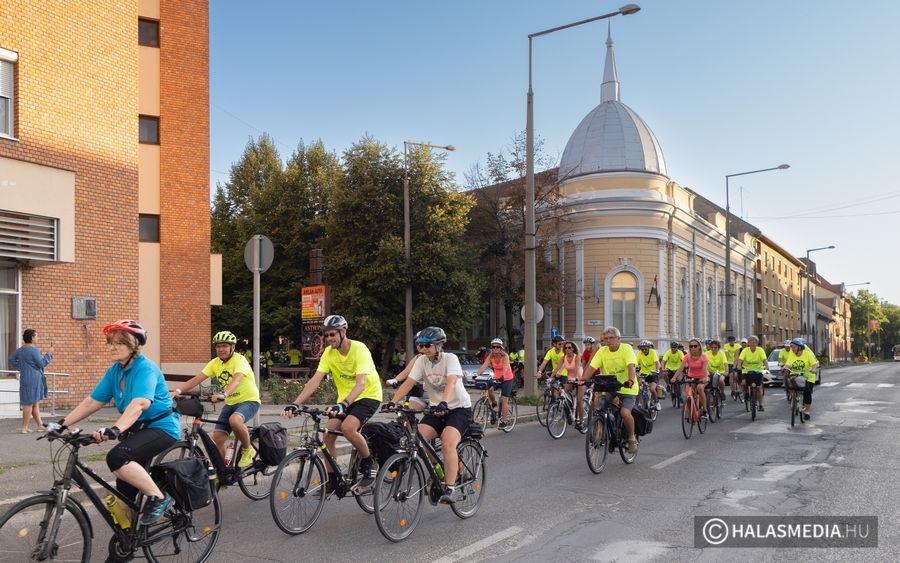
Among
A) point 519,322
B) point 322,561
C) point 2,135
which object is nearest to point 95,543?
point 322,561

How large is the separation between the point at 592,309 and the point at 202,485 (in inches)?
1511

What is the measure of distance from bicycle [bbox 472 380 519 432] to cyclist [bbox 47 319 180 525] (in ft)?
30.4

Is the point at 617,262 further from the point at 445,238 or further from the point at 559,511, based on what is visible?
the point at 559,511

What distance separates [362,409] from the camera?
292 inches

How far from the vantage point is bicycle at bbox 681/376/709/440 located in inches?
547

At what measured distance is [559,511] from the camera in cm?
780

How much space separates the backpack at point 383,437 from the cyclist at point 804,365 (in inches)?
446

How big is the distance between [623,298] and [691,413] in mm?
29356

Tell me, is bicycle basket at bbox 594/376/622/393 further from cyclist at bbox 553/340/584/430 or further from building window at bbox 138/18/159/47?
building window at bbox 138/18/159/47

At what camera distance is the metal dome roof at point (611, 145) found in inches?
1768

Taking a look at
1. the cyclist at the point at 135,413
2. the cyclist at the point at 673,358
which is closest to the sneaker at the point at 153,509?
the cyclist at the point at 135,413

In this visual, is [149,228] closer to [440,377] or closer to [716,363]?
[716,363]

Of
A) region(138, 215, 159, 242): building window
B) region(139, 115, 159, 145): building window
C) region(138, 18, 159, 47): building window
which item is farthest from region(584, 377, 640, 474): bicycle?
region(138, 18, 159, 47): building window

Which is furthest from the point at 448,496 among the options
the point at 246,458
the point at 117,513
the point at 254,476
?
the point at 117,513
